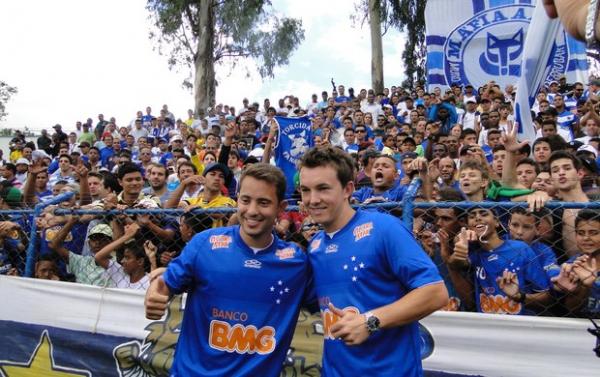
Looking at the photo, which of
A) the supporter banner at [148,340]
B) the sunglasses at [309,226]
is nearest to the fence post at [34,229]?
the supporter banner at [148,340]

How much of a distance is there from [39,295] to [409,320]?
11.9ft

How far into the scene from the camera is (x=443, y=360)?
378 centimetres

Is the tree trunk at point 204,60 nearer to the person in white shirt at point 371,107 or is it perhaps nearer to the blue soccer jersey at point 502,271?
the person in white shirt at point 371,107

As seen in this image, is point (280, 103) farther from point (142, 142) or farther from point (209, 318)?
point (209, 318)

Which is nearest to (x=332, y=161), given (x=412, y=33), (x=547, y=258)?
(x=547, y=258)

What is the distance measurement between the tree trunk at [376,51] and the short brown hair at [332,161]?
2003 centimetres

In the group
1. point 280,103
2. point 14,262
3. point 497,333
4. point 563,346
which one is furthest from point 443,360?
point 280,103

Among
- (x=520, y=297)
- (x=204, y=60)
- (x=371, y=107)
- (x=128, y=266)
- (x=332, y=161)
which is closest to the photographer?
(x=332, y=161)

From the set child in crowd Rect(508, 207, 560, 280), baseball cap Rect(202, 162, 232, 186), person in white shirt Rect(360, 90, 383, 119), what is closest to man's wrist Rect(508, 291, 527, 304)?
child in crowd Rect(508, 207, 560, 280)

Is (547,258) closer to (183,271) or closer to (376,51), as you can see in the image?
(183,271)

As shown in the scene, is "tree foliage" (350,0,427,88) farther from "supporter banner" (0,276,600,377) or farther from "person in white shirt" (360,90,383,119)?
"supporter banner" (0,276,600,377)

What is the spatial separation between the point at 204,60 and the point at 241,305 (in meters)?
23.3

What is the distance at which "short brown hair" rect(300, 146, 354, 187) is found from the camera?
2781 mm

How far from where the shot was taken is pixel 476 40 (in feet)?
54.1
